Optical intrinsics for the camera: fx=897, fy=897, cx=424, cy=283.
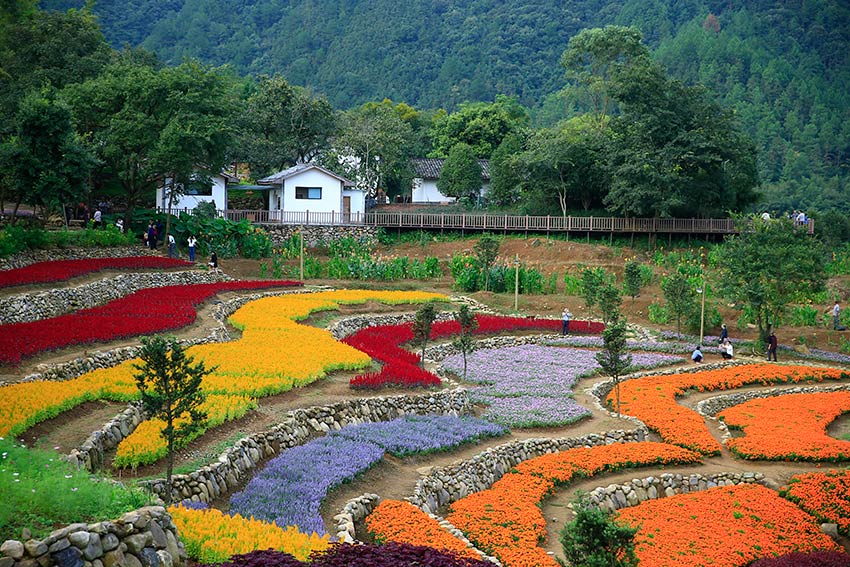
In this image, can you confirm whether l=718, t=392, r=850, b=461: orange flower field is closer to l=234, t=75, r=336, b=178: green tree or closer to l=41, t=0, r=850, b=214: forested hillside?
l=234, t=75, r=336, b=178: green tree

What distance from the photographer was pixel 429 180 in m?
86.4

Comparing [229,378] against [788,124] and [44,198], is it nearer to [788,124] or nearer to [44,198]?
[44,198]

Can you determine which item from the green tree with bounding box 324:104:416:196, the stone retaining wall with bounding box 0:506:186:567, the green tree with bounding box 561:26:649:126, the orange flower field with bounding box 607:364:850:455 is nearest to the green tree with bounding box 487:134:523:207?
the green tree with bounding box 324:104:416:196

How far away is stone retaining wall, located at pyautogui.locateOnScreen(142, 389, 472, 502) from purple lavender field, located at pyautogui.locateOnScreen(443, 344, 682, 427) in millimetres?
1663

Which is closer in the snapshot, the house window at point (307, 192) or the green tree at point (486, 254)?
the green tree at point (486, 254)

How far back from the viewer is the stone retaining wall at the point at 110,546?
1048cm

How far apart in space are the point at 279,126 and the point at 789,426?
6144 centimetres

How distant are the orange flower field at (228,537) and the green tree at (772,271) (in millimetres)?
31567

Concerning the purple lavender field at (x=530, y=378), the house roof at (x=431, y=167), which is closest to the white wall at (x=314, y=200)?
the house roof at (x=431, y=167)

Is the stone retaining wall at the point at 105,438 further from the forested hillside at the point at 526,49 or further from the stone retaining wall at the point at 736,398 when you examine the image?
the forested hillside at the point at 526,49

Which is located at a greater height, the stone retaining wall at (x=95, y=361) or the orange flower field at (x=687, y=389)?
the stone retaining wall at (x=95, y=361)

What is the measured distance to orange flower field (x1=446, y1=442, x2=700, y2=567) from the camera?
1733cm

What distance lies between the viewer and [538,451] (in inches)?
963

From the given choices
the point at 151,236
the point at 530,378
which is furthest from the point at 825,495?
the point at 151,236
